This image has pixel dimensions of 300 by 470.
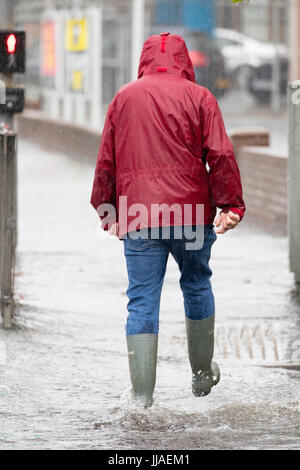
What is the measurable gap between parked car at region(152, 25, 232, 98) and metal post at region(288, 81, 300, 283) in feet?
67.6

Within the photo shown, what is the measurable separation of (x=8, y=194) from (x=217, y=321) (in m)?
1.52

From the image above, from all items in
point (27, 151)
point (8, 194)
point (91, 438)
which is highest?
point (8, 194)

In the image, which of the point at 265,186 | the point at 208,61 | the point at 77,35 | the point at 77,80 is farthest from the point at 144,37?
the point at 265,186

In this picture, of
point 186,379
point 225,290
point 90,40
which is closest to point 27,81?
point 90,40

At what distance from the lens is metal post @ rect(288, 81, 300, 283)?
9203 millimetres

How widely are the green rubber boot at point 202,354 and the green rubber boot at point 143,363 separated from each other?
29 cm

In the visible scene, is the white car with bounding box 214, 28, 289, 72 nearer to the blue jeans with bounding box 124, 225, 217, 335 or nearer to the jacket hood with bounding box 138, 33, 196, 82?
the jacket hood with bounding box 138, 33, 196, 82

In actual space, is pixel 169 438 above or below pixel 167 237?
below

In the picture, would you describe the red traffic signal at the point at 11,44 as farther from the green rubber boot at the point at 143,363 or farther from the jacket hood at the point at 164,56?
the green rubber boot at the point at 143,363

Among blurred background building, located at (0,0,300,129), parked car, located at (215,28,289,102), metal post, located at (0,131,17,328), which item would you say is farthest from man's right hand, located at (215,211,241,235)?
parked car, located at (215,28,289,102)

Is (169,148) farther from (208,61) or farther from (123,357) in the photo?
(208,61)

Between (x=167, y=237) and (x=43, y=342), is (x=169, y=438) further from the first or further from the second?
(x=43, y=342)

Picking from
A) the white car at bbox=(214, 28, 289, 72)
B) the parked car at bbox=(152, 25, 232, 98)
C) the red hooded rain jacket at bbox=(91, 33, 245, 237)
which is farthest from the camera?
the white car at bbox=(214, 28, 289, 72)

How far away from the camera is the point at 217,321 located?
8148mm
